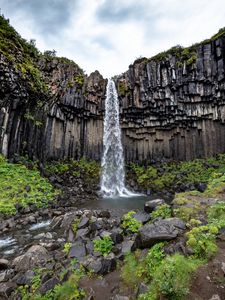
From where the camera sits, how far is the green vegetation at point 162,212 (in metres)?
6.97

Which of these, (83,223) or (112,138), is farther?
(112,138)

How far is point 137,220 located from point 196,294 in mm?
3779

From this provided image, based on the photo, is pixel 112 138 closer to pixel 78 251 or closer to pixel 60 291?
pixel 78 251

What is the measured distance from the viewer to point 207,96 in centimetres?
2778

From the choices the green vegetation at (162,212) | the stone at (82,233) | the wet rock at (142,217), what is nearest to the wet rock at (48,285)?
the stone at (82,233)

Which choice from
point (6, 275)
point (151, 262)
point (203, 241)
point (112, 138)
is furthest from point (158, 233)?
point (112, 138)

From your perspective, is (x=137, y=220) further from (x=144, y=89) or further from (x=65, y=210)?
(x=144, y=89)

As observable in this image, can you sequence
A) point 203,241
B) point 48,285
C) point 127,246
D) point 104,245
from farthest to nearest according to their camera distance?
point 104,245 < point 127,246 < point 48,285 < point 203,241

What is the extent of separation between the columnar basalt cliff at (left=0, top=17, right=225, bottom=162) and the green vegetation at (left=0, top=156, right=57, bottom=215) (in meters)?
5.01

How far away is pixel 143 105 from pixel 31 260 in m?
25.5

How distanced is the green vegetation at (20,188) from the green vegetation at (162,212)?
9.22 meters

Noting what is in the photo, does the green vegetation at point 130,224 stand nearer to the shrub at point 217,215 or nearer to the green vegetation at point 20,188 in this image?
the shrub at point 217,215

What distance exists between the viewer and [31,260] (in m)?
6.43

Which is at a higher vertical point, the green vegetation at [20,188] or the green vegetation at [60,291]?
the green vegetation at [20,188]
